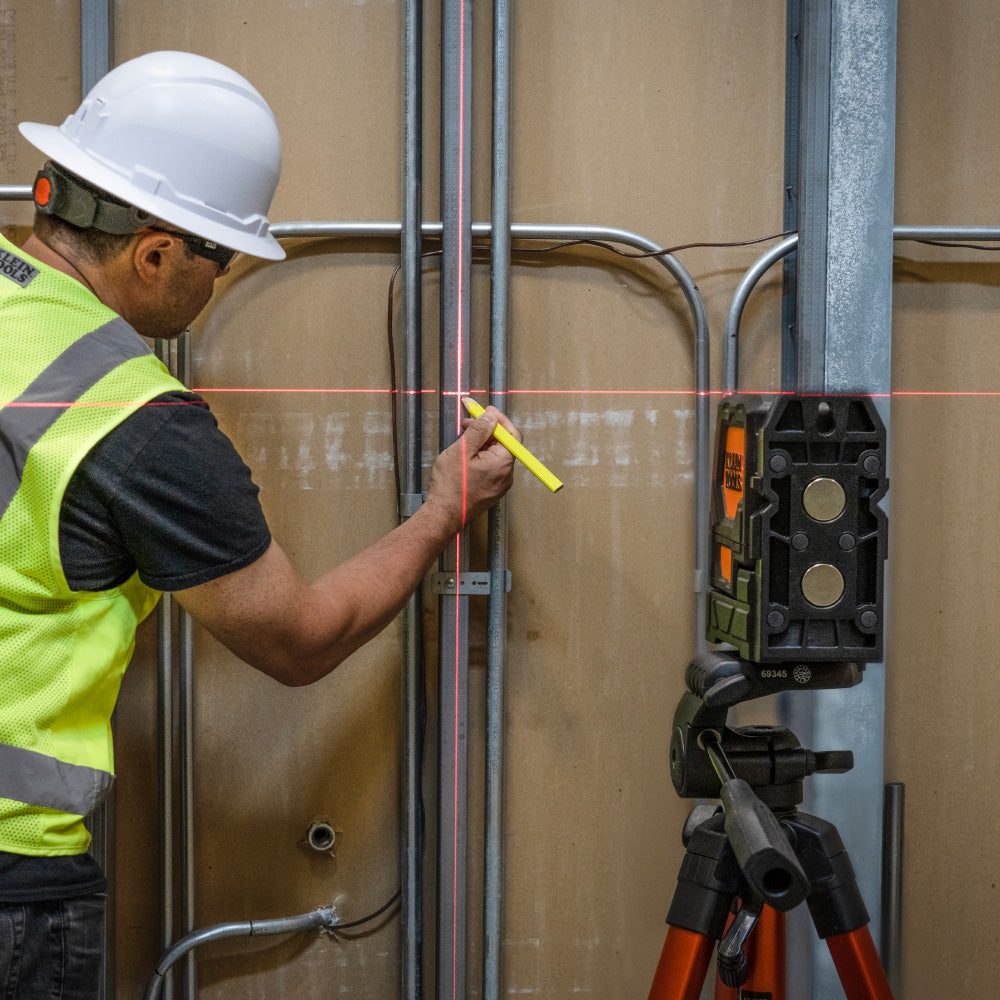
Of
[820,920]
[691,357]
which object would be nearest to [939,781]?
[820,920]

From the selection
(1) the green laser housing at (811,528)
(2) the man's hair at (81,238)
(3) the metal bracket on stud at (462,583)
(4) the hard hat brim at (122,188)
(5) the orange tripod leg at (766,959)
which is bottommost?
(5) the orange tripod leg at (766,959)

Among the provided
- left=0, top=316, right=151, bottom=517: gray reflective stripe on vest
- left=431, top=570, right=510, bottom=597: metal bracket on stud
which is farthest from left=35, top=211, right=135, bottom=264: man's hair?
left=431, top=570, right=510, bottom=597: metal bracket on stud

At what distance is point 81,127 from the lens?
0.92 meters

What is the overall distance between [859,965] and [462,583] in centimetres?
65

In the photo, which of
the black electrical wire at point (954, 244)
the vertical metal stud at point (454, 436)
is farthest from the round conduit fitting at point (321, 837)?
the black electrical wire at point (954, 244)

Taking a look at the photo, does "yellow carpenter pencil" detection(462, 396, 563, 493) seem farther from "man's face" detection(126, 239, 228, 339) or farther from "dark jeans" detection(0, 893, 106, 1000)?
"dark jeans" detection(0, 893, 106, 1000)

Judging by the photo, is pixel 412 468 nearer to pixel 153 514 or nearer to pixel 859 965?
pixel 153 514

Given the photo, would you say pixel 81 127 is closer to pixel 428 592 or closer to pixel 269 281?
pixel 269 281

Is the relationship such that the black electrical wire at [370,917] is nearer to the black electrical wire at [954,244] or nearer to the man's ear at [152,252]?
the man's ear at [152,252]

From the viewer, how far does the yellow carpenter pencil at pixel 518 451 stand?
3.58ft

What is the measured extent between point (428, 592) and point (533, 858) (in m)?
0.42

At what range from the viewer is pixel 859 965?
1.00 meters

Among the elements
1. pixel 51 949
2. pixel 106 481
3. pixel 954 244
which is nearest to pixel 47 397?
pixel 106 481

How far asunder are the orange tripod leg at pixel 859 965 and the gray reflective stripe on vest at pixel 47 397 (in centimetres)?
95
